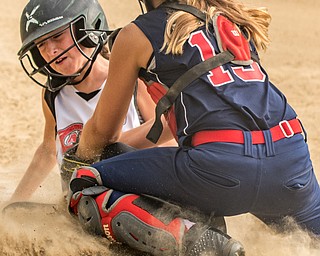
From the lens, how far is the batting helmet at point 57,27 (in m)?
4.12

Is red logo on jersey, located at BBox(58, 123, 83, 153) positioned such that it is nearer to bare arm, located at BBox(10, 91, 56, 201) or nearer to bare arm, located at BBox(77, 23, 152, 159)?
bare arm, located at BBox(10, 91, 56, 201)

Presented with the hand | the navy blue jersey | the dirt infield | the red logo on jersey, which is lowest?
the dirt infield

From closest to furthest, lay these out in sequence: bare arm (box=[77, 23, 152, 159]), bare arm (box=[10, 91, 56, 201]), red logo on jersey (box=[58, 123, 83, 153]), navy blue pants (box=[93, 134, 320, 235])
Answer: navy blue pants (box=[93, 134, 320, 235]), bare arm (box=[77, 23, 152, 159]), red logo on jersey (box=[58, 123, 83, 153]), bare arm (box=[10, 91, 56, 201])

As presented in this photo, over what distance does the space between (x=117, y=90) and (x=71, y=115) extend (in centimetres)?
109

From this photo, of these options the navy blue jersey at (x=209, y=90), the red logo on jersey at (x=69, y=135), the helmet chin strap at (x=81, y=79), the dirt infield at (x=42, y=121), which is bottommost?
the dirt infield at (x=42, y=121)

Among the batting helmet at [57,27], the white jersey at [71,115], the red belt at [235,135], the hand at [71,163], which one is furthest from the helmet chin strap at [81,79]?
the red belt at [235,135]

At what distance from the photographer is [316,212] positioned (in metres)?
3.40

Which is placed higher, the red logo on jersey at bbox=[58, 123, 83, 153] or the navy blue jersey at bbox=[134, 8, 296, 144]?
the navy blue jersey at bbox=[134, 8, 296, 144]

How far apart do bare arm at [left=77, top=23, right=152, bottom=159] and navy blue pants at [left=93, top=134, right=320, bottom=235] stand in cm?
23

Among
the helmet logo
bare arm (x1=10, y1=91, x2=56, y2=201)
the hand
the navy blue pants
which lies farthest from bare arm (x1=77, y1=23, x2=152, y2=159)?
bare arm (x1=10, y1=91, x2=56, y2=201)

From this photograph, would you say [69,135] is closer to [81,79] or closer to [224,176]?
[81,79]

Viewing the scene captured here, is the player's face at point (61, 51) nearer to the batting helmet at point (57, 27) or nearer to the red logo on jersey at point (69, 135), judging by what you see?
the batting helmet at point (57, 27)

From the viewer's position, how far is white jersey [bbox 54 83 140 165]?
167 inches

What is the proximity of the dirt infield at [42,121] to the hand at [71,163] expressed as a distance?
196 millimetres
